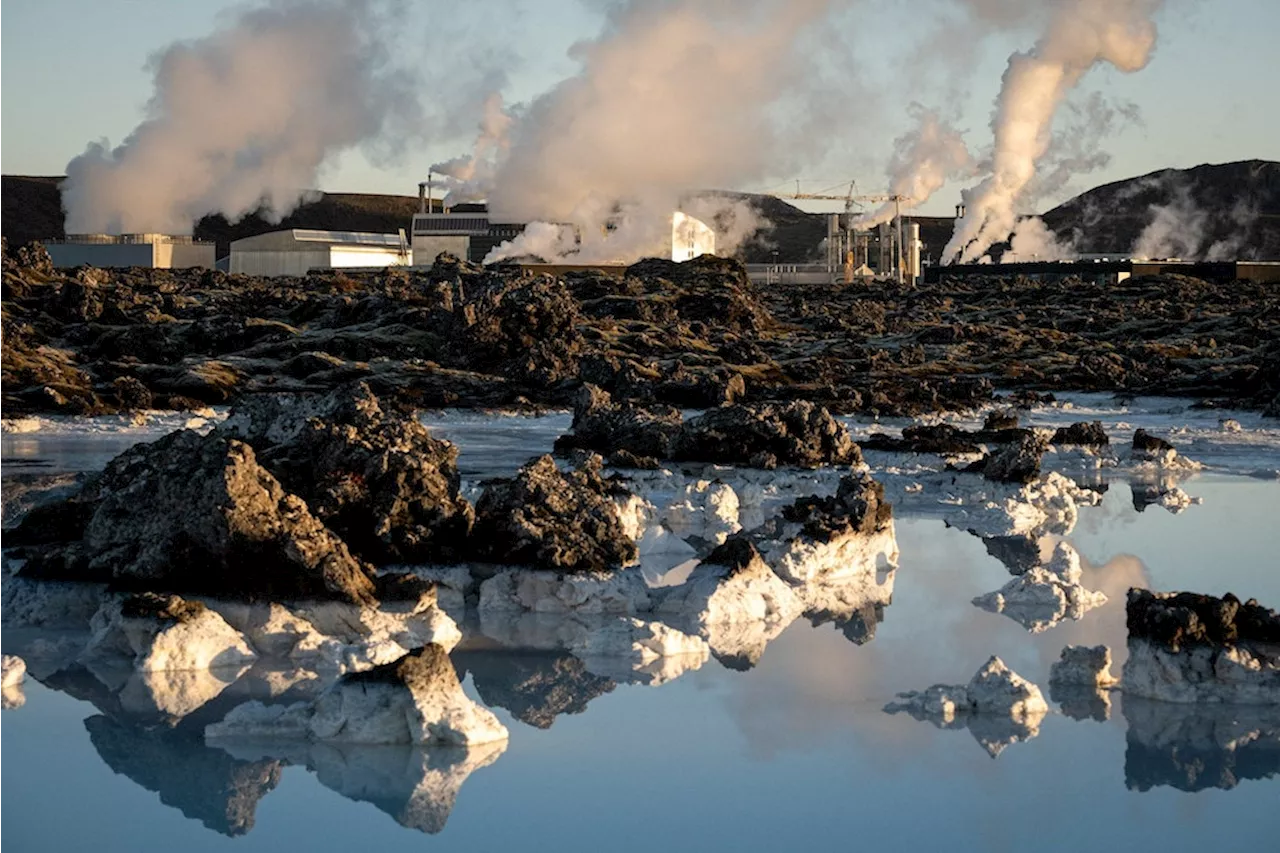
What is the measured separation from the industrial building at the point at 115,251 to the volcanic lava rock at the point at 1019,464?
88.7 m

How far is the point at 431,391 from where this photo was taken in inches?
1357

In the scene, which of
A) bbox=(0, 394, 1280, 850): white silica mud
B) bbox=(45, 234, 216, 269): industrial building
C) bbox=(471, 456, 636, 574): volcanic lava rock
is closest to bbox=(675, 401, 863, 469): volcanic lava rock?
bbox=(0, 394, 1280, 850): white silica mud

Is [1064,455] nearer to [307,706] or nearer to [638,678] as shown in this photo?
[638,678]

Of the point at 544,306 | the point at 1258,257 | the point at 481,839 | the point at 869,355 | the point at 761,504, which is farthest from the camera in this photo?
the point at 1258,257

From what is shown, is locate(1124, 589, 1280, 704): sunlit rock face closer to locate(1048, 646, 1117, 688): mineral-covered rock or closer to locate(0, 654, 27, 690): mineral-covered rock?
locate(1048, 646, 1117, 688): mineral-covered rock

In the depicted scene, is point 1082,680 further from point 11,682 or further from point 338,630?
point 11,682

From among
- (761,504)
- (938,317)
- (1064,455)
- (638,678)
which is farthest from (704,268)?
(638,678)

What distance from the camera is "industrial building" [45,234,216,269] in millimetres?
105625

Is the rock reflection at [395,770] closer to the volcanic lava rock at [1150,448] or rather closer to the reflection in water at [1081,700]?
the reflection in water at [1081,700]

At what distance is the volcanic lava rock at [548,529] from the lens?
1377 cm

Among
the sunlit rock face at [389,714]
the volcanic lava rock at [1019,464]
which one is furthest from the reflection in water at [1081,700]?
the volcanic lava rock at [1019,464]

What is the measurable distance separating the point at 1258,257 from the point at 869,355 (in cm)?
15932

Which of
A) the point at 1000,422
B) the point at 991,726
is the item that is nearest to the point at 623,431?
the point at 1000,422

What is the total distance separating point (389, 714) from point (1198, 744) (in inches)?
179
